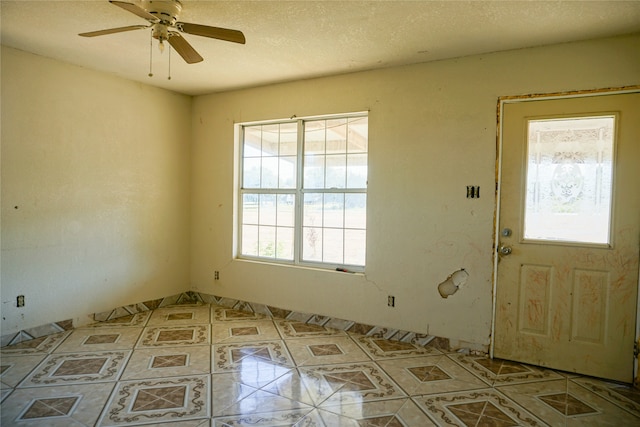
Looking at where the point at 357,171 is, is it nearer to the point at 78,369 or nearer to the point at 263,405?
the point at 263,405

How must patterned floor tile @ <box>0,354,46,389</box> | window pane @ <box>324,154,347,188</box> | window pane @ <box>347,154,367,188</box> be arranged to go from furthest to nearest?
1. window pane @ <box>324,154,347,188</box>
2. window pane @ <box>347,154,367,188</box>
3. patterned floor tile @ <box>0,354,46,389</box>

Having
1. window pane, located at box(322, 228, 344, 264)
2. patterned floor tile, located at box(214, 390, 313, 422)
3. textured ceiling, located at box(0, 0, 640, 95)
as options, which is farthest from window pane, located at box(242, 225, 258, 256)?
patterned floor tile, located at box(214, 390, 313, 422)

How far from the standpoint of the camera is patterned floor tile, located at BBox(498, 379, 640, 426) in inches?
95.0

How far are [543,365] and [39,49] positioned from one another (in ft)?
16.5

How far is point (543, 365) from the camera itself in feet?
10.3

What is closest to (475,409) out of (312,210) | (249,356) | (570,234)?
(570,234)

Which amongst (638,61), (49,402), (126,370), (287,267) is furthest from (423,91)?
(49,402)

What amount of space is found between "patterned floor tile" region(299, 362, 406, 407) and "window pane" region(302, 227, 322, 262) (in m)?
1.38

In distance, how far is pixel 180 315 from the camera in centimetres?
438

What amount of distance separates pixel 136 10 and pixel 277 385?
99.6 inches

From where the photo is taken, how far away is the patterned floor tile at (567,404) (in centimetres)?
241

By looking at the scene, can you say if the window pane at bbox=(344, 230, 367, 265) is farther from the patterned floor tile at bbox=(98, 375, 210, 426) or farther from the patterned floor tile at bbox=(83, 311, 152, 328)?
the patterned floor tile at bbox=(83, 311, 152, 328)

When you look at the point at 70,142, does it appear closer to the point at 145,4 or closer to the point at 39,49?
the point at 39,49

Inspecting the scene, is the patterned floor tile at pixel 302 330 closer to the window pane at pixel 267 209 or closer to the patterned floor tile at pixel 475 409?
the window pane at pixel 267 209
